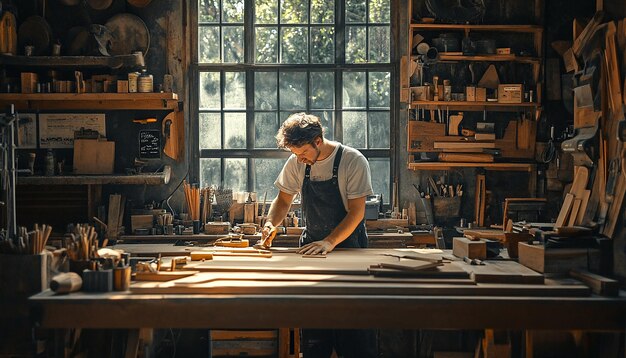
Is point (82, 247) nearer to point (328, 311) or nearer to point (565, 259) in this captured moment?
point (328, 311)

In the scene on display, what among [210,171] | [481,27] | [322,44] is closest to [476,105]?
[481,27]

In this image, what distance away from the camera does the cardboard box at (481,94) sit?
7.11 m

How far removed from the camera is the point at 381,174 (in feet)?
24.9

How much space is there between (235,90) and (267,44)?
57 centimetres

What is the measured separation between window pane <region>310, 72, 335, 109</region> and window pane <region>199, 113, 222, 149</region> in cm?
100

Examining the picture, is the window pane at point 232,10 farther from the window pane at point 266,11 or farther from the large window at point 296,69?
the window pane at point 266,11

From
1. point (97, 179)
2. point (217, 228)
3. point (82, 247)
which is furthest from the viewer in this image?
point (217, 228)

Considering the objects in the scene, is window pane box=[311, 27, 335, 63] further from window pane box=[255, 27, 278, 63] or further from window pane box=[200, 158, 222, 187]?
window pane box=[200, 158, 222, 187]

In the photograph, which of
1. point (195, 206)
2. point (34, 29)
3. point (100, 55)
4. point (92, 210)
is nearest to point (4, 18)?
point (34, 29)

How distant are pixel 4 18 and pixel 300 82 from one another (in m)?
2.88

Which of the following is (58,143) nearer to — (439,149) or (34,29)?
(34,29)

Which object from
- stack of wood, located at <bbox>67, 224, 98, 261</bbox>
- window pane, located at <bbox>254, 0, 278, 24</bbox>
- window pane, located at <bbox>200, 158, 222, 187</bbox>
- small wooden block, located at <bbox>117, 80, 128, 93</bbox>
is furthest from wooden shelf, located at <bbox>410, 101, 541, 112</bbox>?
stack of wood, located at <bbox>67, 224, 98, 261</bbox>

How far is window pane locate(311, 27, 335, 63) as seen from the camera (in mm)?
7520

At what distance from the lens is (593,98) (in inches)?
177
